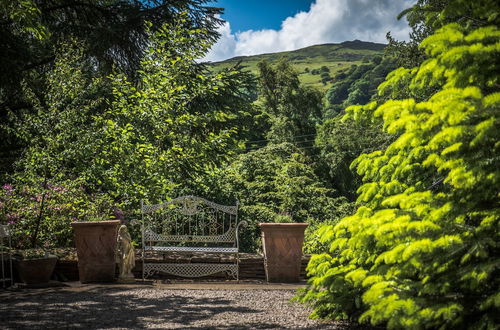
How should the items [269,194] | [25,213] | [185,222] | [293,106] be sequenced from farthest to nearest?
[293,106] < [269,194] < [185,222] < [25,213]

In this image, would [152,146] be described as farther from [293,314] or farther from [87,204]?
[293,314]

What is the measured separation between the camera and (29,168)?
7.64 meters

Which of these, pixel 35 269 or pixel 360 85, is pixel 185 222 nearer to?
pixel 35 269

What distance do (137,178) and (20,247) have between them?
2.25 metres

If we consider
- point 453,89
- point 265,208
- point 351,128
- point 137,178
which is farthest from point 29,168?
point 351,128

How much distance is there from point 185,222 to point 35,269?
275 cm

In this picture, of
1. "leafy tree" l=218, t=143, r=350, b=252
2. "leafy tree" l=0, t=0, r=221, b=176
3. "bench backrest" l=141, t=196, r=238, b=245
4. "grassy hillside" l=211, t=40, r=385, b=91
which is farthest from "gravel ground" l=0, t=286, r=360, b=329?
"grassy hillside" l=211, t=40, r=385, b=91

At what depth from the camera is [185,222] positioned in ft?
27.4

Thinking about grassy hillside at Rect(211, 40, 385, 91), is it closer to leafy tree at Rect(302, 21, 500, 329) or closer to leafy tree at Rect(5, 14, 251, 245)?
leafy tree at Rect(5, 14, 251, 245)

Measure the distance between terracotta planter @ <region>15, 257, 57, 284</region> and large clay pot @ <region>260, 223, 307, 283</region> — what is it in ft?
10.3

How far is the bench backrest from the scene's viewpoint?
22.9 feet

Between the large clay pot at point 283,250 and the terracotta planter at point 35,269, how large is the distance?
10.3 feet

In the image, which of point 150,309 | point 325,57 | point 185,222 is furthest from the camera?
point 325,57

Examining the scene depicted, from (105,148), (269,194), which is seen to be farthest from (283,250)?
(105,148)
